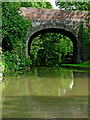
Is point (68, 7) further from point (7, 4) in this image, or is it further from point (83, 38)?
point (7, 4)

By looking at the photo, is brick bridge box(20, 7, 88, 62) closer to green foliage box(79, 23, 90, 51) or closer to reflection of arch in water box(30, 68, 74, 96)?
green foliage box(79, 23, 90, 51)

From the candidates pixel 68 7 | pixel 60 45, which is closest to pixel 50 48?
pixel 60 45

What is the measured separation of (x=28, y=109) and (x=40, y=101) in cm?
111

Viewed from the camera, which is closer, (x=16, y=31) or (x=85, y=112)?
(x=85, y=112)

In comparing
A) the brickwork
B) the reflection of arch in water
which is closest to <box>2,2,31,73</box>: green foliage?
the reflection of arch in water

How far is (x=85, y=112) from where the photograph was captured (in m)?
5.75

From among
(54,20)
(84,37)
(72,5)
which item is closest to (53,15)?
(54,20)

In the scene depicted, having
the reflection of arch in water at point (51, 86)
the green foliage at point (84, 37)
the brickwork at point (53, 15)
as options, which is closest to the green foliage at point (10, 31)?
the reflection of arch in water at point (51, 86)

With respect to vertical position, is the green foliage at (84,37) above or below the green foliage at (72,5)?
below

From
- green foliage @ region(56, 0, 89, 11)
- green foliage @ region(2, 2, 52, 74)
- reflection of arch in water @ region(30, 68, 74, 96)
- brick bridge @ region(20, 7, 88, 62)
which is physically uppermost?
green foliage @ region(56, 0, 89, 11)

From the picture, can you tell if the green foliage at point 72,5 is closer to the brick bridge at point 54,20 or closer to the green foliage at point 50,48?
the green foliage at point 50,48

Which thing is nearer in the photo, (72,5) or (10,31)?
(10,31)

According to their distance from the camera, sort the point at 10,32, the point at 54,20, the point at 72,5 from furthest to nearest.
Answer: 1. the point at 72,5
2. the point at 54,20
3. the point at 10,32

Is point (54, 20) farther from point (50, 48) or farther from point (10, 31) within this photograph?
point (50, 48)
